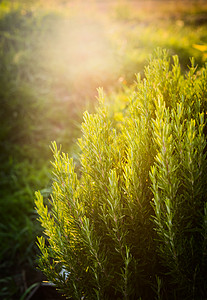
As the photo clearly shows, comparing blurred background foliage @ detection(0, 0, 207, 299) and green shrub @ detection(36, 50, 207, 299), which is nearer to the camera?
green shrub @ detection(36, 50, 207, 299)

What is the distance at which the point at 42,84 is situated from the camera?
5.88 m

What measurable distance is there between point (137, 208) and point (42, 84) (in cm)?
508

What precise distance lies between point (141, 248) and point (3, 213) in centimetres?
304

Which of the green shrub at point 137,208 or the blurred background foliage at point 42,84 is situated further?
the blurred background foliage at point 42,84

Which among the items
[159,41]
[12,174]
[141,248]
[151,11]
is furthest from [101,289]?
[151,11]

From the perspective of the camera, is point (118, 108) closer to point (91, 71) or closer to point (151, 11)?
point (91, 71)

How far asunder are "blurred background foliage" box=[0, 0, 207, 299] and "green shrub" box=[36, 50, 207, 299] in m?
1.73

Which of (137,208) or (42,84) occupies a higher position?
(42,84)

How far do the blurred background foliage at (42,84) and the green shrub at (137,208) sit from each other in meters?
1.73

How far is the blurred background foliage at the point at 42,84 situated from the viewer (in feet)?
12.6

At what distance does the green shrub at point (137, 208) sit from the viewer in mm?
1173

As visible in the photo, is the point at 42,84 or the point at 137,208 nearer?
the point at 137,208

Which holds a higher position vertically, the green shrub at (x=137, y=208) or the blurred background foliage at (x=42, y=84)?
the blurred background foliage at (x=42, y=84)

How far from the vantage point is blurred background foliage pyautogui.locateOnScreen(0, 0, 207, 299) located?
12.6ft
